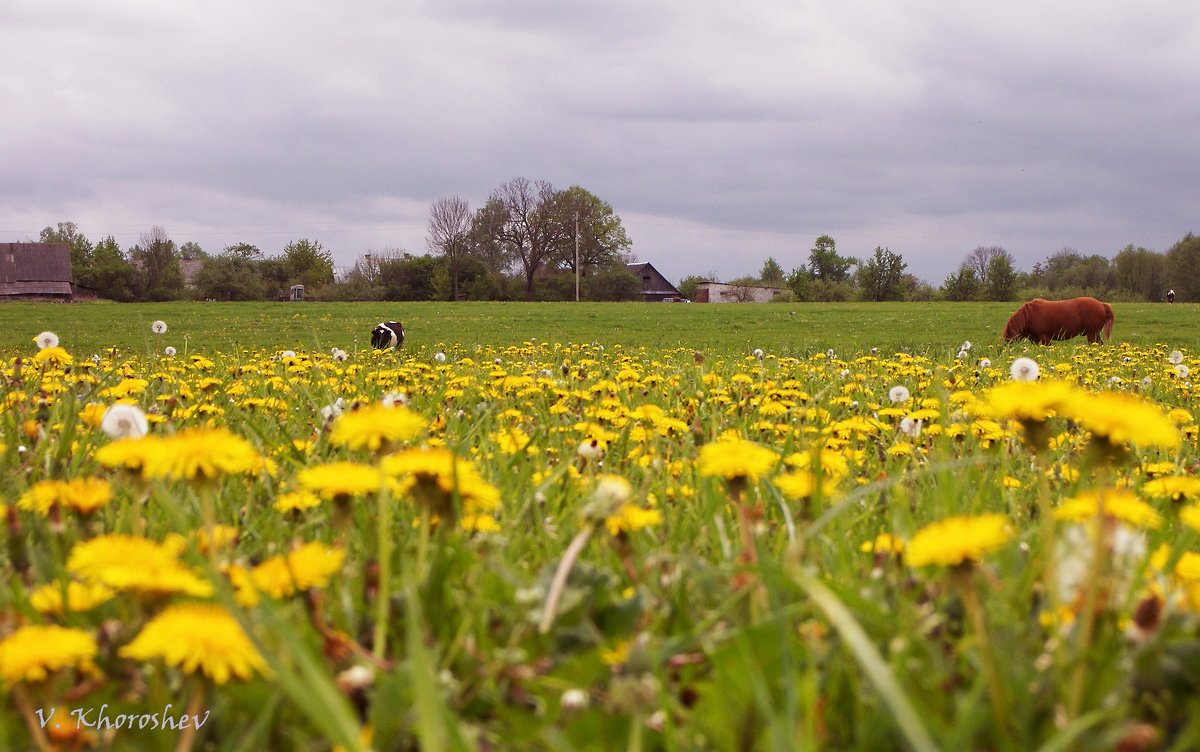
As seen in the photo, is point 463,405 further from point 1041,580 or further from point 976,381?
point 976,381

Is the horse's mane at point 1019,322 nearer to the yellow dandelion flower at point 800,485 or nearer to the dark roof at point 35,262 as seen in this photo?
the yellow dandelion flower at point 800,485

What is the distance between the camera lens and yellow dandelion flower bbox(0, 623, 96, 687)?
0.72 metres

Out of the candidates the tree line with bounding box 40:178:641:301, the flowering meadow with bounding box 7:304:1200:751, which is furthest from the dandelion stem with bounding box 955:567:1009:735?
the tree line with bounding box 40:178:641:301

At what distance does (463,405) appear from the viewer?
369 centimetres

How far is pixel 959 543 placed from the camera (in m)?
0.79

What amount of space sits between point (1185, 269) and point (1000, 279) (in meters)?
16.6

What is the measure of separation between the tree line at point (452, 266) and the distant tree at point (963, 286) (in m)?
28.9

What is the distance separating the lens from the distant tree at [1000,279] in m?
69.0

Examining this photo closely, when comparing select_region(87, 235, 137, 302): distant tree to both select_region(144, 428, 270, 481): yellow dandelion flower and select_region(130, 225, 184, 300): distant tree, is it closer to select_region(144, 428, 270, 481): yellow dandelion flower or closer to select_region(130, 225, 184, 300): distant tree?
select_region(130, 225, 184, 300): distant tree

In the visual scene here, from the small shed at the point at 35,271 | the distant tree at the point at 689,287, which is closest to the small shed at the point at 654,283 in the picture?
the distant tree at the point at 689,287

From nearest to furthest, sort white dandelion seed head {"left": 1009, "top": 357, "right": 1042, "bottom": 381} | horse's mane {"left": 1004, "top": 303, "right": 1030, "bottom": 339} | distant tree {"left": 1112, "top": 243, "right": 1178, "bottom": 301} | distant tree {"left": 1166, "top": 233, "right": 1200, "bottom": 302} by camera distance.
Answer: white dandelion seed head {"left": 1009, "top": 357, "right": 1042, "bottom": 381}
horse's mane {"left": 1004, "top": 303, "right": 1030, "bottom": 339}
distant tree {"left": 1166, "top": 233, "right": 1200, "bottom": 302}
distant tree {"left": 1112, "top": 243, "right": 1178, "bottom": 301}

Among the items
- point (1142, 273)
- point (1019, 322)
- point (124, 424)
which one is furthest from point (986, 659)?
point (1142, 273)

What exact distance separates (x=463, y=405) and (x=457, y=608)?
2590 mm

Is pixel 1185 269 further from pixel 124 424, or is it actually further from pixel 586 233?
pixel 124 424
